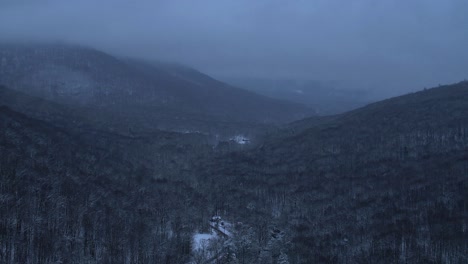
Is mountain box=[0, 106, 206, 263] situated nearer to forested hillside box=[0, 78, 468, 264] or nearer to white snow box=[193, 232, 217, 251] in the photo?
forested hillside box=[0, 78, 468, 264]

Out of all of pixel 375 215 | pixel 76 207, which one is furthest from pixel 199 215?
pixel 375 215

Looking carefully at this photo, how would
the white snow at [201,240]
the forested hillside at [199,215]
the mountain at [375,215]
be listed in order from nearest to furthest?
the forested hillside at [199,215], the mountain at [375,215], the white snow at [201,240]

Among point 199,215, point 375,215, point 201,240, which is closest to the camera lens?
point 201,240

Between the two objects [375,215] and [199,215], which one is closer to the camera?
[199,215]

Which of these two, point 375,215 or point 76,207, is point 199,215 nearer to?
point 76,207

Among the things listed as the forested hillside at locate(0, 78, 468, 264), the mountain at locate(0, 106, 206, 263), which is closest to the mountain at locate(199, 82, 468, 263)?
the forested hillside at locate(0, 78, 468, 264)

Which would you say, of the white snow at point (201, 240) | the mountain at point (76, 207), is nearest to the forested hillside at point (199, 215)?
the mountain at point (76, 207)

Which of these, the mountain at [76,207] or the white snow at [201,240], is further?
the white snow at [201,240]

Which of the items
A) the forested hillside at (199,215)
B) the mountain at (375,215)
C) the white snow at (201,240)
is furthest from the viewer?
the white snow at (201,240)

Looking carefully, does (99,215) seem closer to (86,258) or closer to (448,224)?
(86,258)

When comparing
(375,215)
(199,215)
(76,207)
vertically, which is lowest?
(199,215)

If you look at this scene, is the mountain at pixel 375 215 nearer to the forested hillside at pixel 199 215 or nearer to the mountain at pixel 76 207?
the forested hillside at pixel 199 215

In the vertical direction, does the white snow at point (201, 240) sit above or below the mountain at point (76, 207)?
below
